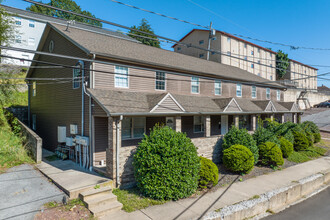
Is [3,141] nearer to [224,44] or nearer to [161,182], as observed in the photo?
[161,182]

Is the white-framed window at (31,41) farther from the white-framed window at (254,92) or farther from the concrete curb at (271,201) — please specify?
the concrete curb at (271,201)

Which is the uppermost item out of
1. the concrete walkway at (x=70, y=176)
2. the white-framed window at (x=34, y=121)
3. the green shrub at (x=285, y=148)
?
the white-framed window at (x=34, y=121)

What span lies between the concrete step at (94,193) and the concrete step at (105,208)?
2.07 feet

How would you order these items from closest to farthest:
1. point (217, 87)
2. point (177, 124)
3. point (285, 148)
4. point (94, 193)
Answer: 1. point (94, 193)
2. point (177, 124)
3. point (285, 148)
4. point (217, 87)

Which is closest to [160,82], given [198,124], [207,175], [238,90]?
[198,124]

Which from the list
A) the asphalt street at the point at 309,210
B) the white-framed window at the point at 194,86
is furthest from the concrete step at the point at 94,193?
the white-framed window at the point at 194,86

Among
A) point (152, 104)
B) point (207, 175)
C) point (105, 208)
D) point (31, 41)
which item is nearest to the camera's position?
point (105, 208)

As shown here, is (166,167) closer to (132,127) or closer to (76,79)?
(132,127)

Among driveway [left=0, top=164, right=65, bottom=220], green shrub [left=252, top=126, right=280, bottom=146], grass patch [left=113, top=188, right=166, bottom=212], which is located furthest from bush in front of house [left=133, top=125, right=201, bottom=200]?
green shrub [left=252, top=126, right=280, bottom=146]

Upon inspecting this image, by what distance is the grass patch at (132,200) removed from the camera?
269 inches

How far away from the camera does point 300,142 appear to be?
15.8 meters

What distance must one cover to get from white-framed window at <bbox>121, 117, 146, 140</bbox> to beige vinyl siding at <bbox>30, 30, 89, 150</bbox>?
6.65 ft

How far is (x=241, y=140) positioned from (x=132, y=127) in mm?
6275

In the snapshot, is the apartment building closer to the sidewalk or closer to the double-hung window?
the double-hung window
